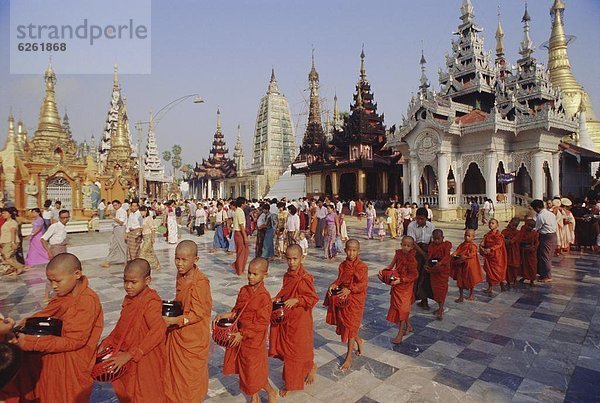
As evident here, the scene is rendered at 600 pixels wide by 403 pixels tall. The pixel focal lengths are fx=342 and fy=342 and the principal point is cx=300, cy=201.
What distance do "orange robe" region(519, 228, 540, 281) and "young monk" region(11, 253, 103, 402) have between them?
26.9 ft

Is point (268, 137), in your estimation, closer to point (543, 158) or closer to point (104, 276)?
point (543, 158)

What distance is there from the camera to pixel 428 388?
3678mm

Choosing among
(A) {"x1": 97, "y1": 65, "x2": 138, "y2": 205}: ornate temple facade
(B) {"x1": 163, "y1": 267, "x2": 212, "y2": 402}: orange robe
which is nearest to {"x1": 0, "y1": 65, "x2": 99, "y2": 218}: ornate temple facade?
(A) {"x1": 97, "y1": 65, "x2": 138, "y2": 205}: ornate temple facade

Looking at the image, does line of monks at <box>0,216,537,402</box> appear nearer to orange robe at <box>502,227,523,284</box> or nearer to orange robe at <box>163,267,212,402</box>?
orange robe at <box>163,267,212,402</box>

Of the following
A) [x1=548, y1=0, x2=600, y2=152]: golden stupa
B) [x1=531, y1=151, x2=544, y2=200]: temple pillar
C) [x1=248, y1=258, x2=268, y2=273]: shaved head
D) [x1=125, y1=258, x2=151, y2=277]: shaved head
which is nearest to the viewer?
[x1=125, y1=258, x2=151, y2=277]: shaved head

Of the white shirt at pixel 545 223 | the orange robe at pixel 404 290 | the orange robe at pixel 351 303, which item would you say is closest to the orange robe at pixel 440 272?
the orange robe at pixel 404 290

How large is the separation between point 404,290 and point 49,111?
1339 inches

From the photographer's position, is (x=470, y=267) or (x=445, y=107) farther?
(x=445, y=107)

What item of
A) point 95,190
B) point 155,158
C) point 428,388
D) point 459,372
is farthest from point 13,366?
point 155,158

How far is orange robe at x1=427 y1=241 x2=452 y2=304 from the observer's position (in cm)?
550

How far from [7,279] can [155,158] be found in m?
56.6

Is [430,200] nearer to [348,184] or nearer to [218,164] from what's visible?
[348,184]

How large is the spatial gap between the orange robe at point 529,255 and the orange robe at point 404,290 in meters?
4.25

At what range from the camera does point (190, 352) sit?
2.92 metres
